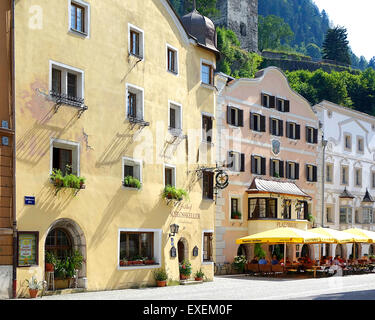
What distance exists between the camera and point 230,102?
4078 centimetres

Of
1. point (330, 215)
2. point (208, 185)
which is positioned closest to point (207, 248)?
point (208, 185)

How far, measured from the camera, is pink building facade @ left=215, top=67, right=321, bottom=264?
40.1 meters

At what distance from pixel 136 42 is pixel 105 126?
4.59 meters

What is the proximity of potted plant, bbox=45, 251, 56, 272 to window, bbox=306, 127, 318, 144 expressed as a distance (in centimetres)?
2824

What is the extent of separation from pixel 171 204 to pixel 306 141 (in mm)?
20315

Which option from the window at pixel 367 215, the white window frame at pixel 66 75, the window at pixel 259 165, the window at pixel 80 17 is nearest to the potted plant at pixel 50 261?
the white window frame at pixel 66 75

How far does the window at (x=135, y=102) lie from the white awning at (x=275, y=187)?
1462 centimetres

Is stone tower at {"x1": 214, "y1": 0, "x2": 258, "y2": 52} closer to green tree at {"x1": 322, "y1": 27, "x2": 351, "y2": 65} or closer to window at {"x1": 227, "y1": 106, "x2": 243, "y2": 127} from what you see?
green tree at {"x1": 322, "y1": 27, "x2": 351, "y2": 65}

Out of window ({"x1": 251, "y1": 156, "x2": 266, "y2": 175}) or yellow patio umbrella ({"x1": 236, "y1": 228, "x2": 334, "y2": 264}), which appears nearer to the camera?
yellow patio umbrella ({"x1": 236, "y1": 228, "x2": 334, "y2": 264})

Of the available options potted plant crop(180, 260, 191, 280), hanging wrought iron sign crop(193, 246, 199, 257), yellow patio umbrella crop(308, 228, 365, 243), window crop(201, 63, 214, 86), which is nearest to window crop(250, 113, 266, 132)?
yellow patio umbrella crop(308, 228, 365, 243)

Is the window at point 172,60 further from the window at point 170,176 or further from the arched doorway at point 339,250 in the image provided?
the arched doorway at point 339,250

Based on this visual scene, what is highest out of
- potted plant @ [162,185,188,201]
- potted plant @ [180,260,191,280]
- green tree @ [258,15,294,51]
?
green tree @ [258,15,294,51]

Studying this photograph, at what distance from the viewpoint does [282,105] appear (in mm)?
45625

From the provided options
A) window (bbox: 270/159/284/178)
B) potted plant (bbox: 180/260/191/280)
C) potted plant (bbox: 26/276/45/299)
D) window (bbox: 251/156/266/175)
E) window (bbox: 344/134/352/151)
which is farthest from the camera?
window (bbox: 344/134/352/151)
